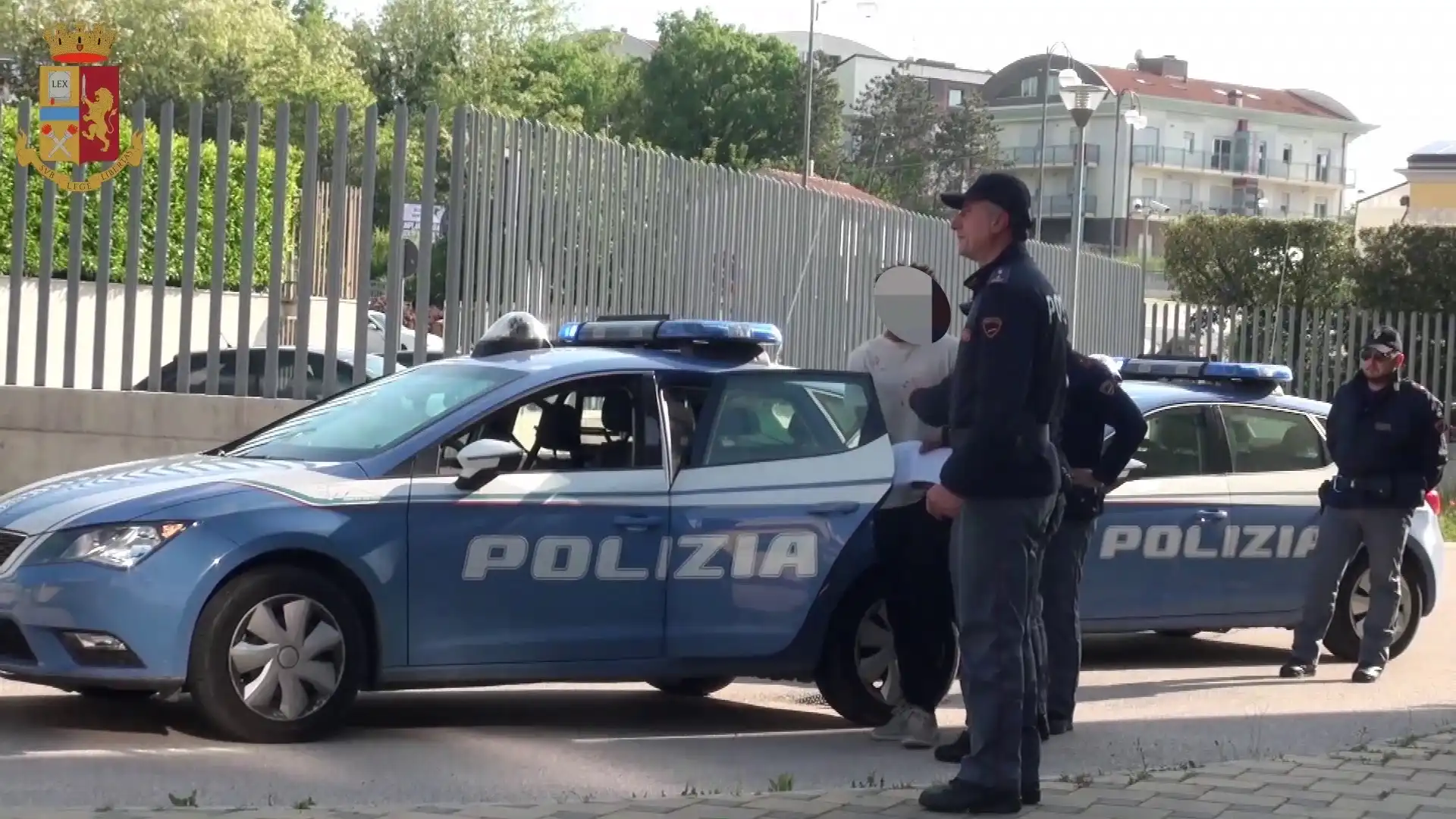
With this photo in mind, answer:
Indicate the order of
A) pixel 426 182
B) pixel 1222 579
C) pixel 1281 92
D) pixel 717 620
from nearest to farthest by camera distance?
pixel 717 620
pixel 1222 579
pixel 426 182
pixel 1281 92

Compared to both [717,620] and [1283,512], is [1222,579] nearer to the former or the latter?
[1283,512]

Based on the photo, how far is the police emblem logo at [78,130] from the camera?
44.4 feet

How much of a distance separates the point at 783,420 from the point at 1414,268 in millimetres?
19189

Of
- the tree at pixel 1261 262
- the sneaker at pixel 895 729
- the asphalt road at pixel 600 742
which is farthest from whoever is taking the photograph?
the tree at pixel 1261 262

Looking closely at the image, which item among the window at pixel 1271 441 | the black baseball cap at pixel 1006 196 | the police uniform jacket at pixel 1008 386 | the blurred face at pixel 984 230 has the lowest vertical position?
the window at pixel 1271 441

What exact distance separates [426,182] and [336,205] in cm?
67

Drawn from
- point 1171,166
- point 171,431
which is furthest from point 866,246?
point 1171,166

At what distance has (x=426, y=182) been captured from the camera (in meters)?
12.7

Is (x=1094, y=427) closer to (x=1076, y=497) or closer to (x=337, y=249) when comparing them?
(x=1076, y=497)

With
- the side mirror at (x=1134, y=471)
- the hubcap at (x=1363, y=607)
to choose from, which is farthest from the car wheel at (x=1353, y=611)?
the side mirror at (x=1134, y=471)

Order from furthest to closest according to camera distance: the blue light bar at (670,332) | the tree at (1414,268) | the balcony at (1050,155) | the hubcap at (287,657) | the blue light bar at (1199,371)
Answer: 1. the balcony at (1050,155)
2. the tree at (1414,268)
3. the blue light bar at (1199,371)
4. the blue light bar at (670,332)
5. the hubcap at (287,657)

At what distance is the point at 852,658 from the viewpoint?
25.6 feet

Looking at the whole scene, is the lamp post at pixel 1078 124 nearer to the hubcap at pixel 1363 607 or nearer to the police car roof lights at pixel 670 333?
the hubcap at pixel 1363 607

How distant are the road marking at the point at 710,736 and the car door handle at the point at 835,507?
0.89 meters
